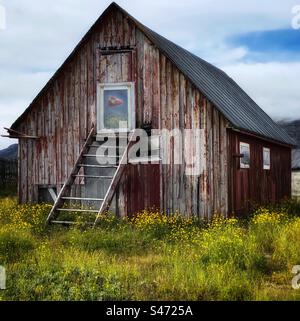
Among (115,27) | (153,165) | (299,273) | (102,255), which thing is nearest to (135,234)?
(102,255)

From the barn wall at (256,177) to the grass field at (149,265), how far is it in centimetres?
272

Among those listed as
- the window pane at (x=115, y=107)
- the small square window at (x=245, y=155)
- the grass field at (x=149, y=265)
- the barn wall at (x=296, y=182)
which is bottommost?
the grass field at (x=149, y=265)

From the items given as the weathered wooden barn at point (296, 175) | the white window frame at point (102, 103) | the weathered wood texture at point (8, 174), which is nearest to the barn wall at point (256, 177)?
the white window frame at point (102, 103)

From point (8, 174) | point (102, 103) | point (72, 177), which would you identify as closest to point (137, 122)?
point (102, 103)

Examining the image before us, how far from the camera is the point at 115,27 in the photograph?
16953 mm

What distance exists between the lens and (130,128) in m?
16.6

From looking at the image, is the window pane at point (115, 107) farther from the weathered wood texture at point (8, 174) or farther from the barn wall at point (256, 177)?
the weathered wood texture at point (8, 174)

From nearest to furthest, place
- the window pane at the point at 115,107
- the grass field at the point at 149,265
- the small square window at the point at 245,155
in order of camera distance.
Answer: the grass field at the point at 149,265 < the window pane at the point at 115,107 < the small square window at the point at 245,155

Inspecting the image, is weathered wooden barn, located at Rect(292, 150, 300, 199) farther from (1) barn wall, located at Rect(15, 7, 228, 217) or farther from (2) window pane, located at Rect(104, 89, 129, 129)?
(2) window pane, located at Rect(104, 89, 129, 129)

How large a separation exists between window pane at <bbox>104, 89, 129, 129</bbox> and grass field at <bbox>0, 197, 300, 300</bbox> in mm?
4195

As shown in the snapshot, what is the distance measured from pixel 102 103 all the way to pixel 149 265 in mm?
8164

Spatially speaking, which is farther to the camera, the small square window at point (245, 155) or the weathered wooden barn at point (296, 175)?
the weathered wooden barn at point (296, 175)

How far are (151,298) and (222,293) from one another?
100 centimetres

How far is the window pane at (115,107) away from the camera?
16797 millimetres
